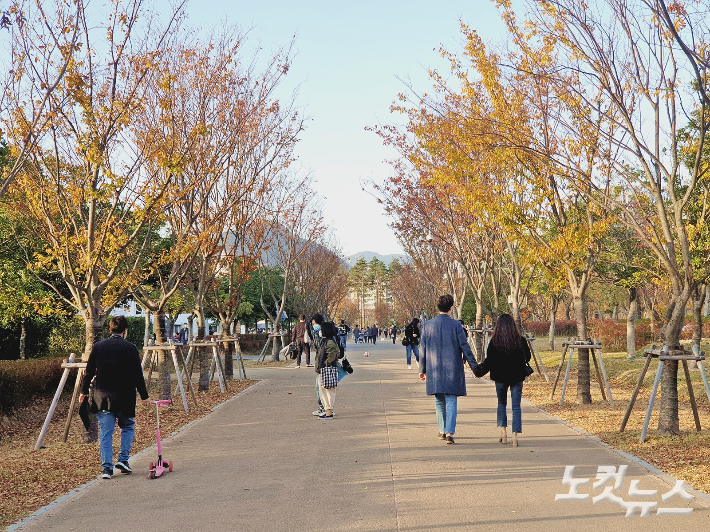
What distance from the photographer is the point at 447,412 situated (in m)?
9.04

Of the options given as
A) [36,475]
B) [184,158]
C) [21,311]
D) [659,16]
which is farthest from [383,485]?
[21,311]

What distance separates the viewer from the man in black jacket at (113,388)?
24.7 feet

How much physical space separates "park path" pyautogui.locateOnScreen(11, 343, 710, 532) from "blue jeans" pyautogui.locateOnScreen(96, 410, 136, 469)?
0.80ft

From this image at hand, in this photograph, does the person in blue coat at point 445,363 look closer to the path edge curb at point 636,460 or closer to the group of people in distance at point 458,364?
the group of people in distance at point 458,364

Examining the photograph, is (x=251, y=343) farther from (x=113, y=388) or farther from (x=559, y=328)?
(x=113, y=388)

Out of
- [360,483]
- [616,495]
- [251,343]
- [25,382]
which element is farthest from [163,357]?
[251,343]

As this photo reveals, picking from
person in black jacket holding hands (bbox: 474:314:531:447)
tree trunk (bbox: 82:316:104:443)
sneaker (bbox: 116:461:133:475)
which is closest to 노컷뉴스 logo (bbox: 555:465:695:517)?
person in black jacket holding hands (bbox: 474:314:531:447)

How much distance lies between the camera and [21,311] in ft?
69.7

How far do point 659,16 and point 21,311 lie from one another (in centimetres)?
1875

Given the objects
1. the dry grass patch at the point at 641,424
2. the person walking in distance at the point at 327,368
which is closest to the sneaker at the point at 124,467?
the person walking in distance at the point at 327,368

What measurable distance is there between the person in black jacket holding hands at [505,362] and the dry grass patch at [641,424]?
127cm

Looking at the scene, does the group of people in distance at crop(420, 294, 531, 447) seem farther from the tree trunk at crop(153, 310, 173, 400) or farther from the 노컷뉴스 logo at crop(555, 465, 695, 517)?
the tree trunk at crop(153, 310, 173, 400)

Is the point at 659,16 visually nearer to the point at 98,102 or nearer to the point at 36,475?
the point at 98,102

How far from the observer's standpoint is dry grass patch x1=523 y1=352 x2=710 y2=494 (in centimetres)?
735
